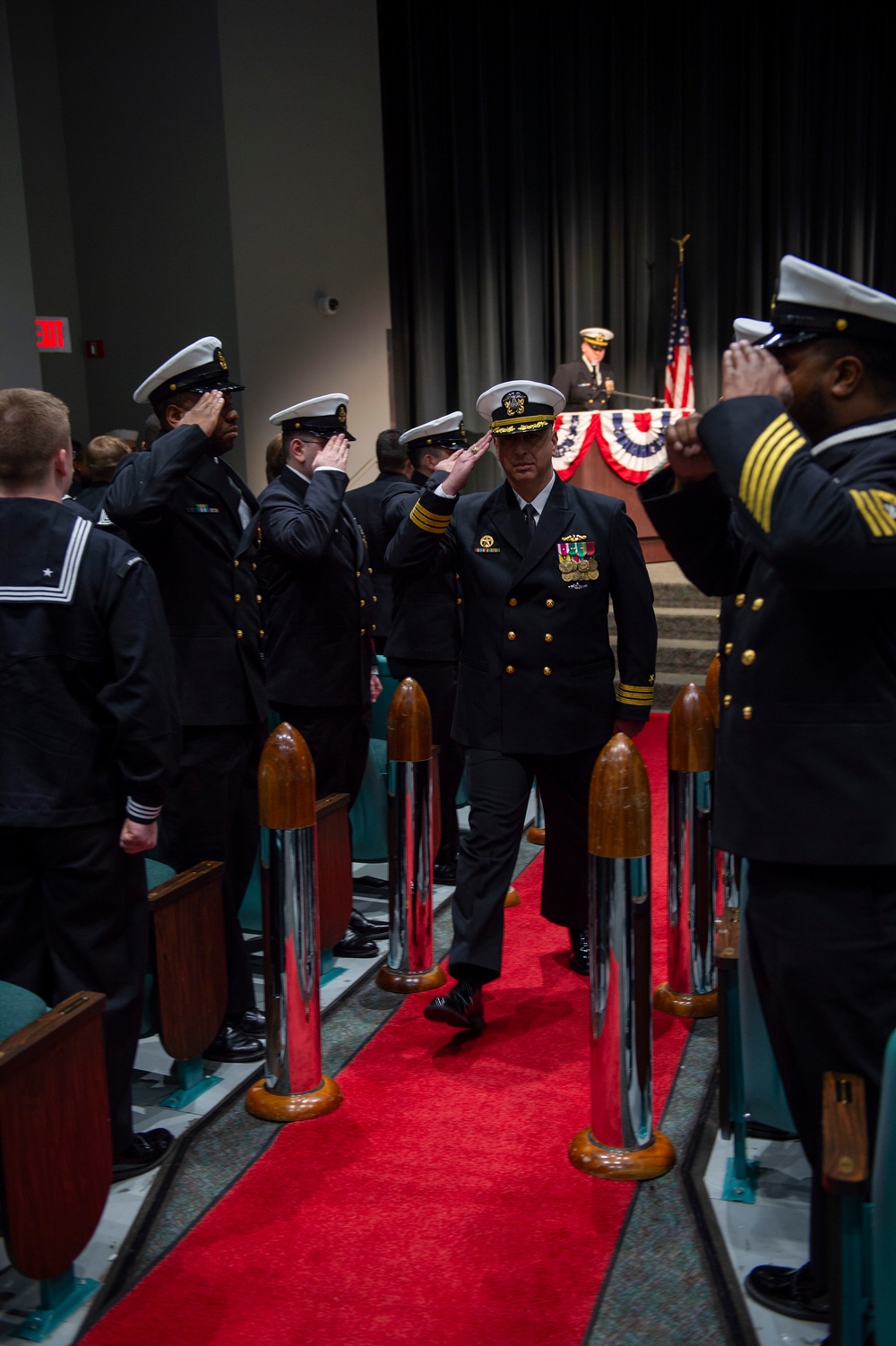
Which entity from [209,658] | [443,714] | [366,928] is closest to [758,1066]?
[209,658]

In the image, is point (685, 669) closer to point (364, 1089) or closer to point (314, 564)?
point (314, 564)

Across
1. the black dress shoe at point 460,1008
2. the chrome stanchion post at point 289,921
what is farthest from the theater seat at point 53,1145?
the black dress shoe at point 460,1008

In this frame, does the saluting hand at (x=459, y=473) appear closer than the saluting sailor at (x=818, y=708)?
No

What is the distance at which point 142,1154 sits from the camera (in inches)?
98.5

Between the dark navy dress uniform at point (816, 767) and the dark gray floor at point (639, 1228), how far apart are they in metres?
0.43

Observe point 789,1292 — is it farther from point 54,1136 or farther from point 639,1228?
point 54,1136

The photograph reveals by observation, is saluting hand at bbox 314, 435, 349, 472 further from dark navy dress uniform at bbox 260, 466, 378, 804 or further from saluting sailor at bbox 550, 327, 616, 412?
saluting sailor at bbox 550, 327, 616, 412

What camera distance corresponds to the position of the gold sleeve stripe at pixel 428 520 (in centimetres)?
312

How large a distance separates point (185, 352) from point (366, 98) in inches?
334

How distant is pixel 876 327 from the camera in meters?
1.67

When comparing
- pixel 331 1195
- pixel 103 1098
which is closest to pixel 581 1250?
pixel 331 1195

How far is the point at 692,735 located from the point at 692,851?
31 cm

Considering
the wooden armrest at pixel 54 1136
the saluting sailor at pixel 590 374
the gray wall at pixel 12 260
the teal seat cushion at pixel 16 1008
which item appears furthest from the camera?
the saluting sailor at pixel 590 374

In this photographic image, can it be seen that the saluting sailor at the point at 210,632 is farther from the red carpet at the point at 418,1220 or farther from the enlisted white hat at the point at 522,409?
the enlisted white hat at the point at 522,409
